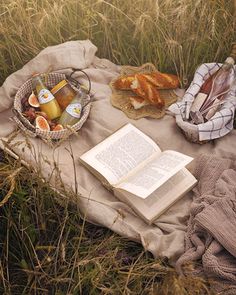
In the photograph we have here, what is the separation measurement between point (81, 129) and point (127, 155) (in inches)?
15.8

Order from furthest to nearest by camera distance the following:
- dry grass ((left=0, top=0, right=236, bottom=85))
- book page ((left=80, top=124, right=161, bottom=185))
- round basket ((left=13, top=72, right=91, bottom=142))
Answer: dry grass ((left=0, top=0, right=236, bottom=85)), round basket ((left=13, top=72, right=91, bottom=142)), book page ((left=80, top=124, right=161, bottom=185))

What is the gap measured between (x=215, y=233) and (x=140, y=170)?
606 mm

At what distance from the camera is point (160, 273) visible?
6.55 ft

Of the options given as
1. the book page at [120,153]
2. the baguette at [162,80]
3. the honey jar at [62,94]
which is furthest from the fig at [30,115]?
the baguette at [162,80]

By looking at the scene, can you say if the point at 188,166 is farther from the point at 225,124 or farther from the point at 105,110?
the point at 105,110

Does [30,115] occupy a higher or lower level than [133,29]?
lower

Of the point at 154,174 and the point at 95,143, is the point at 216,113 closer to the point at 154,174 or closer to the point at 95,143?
the point at 154,174

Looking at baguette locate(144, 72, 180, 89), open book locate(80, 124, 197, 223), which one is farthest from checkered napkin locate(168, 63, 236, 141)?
open book locate(80, 124, 197, 223)

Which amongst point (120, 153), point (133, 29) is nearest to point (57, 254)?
point (120, 153)

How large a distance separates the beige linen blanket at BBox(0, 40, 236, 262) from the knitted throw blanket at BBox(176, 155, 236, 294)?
0.09 meters

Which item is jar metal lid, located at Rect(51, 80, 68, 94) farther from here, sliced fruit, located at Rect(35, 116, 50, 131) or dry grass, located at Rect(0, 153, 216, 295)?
dry grass, located at Rect(0, 153, 216, 295)

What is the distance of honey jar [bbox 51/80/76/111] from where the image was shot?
2.90 m

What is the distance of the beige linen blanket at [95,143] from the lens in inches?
91.9

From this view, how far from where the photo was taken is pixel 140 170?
8.44 ft
